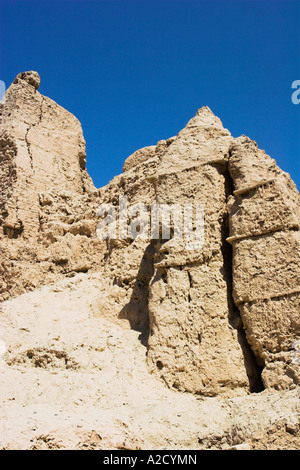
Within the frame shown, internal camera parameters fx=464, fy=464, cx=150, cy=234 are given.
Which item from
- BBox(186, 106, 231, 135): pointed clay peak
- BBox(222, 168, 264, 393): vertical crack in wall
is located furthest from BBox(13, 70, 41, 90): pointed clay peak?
BBox(222, 168, 264, 393): vertical crack in wall

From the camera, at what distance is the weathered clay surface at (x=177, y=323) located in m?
4.59

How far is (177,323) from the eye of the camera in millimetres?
6055

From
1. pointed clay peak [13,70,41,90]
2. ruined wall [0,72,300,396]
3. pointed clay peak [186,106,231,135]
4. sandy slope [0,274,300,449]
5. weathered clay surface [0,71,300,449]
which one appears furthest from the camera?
pointed clay peak [13,70,41,90]

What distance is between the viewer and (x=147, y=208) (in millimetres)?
7984

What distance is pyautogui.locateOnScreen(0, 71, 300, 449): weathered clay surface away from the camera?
459 centimetres

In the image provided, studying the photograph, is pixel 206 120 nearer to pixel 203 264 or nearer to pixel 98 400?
pixel 203 264

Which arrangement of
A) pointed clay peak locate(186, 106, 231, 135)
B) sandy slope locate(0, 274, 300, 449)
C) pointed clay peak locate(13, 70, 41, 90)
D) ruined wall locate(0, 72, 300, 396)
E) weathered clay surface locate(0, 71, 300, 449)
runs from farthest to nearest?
pointed clay peak locate(13, 70, 41, 90)
pointed clay peak locate(186, 106, 231, 135)
ruined wall locate(0, 72, 300, 396)
weathered clay surface locate(0, 71, 300, 449)
sandy slope locate(0, 274, 300, 449)

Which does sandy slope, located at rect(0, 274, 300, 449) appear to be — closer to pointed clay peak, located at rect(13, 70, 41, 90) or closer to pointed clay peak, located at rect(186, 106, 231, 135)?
pointed clay peak, located at rect(186, 106, 231, 135)

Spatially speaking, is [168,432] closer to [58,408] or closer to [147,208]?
[58,408]

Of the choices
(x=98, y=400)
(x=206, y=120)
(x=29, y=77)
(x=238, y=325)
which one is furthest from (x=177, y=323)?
(x=29, y=77)

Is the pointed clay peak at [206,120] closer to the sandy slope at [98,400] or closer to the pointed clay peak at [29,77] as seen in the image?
the sandy slope at [98,400]

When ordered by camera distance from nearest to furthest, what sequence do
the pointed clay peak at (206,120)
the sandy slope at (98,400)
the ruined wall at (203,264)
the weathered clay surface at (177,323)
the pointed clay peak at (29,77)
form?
the sandy slope at (98,400) < the weathered clay surface at (177,323) < the ruined wall at (203,264) < the pointed clay peak at (206,120) < the pointed clay peak at (29,77)

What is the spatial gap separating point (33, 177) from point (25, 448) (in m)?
6.65

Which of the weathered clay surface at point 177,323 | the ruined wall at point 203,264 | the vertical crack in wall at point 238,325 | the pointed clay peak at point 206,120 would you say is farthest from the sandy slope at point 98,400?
the pointed clay peak at point 206,120
